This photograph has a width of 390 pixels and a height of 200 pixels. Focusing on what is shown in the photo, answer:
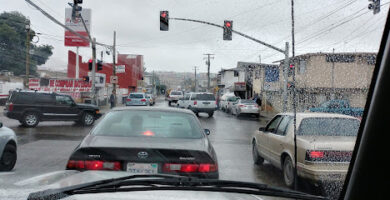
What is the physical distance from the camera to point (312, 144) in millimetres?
4164

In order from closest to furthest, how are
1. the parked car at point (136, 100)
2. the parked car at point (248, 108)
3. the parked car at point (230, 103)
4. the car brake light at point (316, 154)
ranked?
the car brake light at point (316, 154)
the parked car at point (248, 108)
the parked car at point (230, 103)
the parked car at point (136, 100)

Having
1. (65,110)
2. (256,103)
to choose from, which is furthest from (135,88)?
(65,110)

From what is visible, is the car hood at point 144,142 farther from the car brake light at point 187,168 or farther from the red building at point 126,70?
the red building at point 126,70

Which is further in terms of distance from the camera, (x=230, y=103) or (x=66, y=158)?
(x=230, y=103)

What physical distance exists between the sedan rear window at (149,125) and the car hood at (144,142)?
0.66 ft

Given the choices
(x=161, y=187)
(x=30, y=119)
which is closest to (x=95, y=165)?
(x=161, y=187)

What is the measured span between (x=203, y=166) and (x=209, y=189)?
5.16 feet

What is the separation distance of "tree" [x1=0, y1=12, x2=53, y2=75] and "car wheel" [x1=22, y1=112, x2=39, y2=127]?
456 centimetres

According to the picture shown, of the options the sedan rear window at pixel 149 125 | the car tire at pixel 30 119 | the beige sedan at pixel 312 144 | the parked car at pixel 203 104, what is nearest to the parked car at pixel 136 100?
the parked car at pixel 203 104

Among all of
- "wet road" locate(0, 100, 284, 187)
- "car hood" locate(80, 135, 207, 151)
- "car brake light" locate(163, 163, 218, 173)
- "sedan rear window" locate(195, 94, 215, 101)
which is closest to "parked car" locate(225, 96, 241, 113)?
"sedan rear window" locate(195, 94, 215, 101)

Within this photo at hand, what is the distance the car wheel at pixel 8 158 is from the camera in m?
7.08

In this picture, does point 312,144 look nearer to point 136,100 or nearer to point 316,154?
point 316,154

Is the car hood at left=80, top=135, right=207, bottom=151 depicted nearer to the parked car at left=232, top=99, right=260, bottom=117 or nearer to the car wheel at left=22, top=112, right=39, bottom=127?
the car wheel at left=22, top=112, right=39, bottom=127

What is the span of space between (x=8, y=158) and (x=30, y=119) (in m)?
11.1
